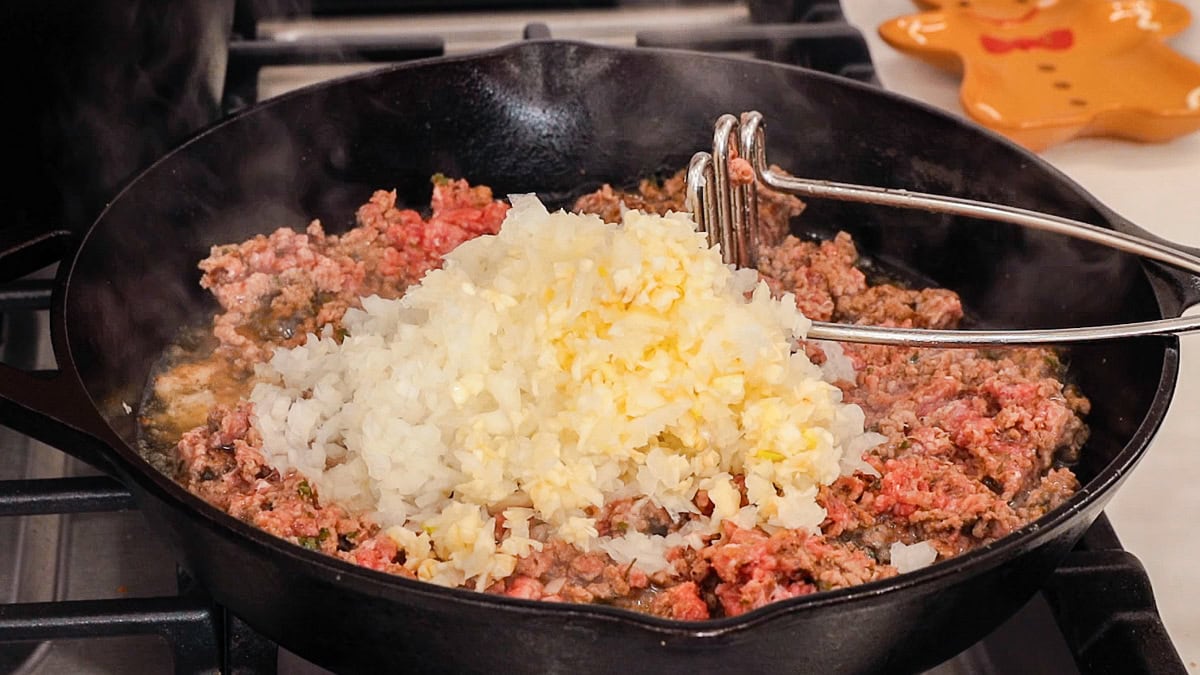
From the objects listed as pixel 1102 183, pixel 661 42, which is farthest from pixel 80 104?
pixel 1102 183

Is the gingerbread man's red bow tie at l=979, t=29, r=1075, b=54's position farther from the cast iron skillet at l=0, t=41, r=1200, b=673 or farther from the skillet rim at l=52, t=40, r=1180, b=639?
the skillet rim at l=52, t=40, r=1180, b=639

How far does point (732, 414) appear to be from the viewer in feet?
4.66

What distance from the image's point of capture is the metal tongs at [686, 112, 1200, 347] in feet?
4.67

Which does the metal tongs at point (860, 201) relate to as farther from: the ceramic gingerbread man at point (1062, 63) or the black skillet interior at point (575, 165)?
the ceramic gingerbread man at point (1062, 63)

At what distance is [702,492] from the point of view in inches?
55.2

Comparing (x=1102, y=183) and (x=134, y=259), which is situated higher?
(x=1102, y=183)

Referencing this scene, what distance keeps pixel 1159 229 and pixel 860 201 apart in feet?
2.66

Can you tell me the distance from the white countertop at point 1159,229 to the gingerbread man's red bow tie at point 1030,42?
0.10 m

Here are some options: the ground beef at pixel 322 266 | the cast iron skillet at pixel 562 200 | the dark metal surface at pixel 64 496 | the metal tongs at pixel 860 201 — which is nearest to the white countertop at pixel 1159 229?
the cast iron skillet at pixel 562 200

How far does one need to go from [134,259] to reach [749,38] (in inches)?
45.8

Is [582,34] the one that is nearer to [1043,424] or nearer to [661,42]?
[661,42]

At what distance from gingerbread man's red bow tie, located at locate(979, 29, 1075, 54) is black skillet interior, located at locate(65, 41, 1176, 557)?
2.29ft

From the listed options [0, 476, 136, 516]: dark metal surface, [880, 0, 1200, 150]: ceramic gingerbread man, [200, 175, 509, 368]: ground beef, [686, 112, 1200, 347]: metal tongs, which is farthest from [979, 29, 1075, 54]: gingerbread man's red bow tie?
[0, 476, 136, 516]: dark metal surface

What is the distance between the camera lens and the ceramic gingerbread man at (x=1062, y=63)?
7.36 feet
